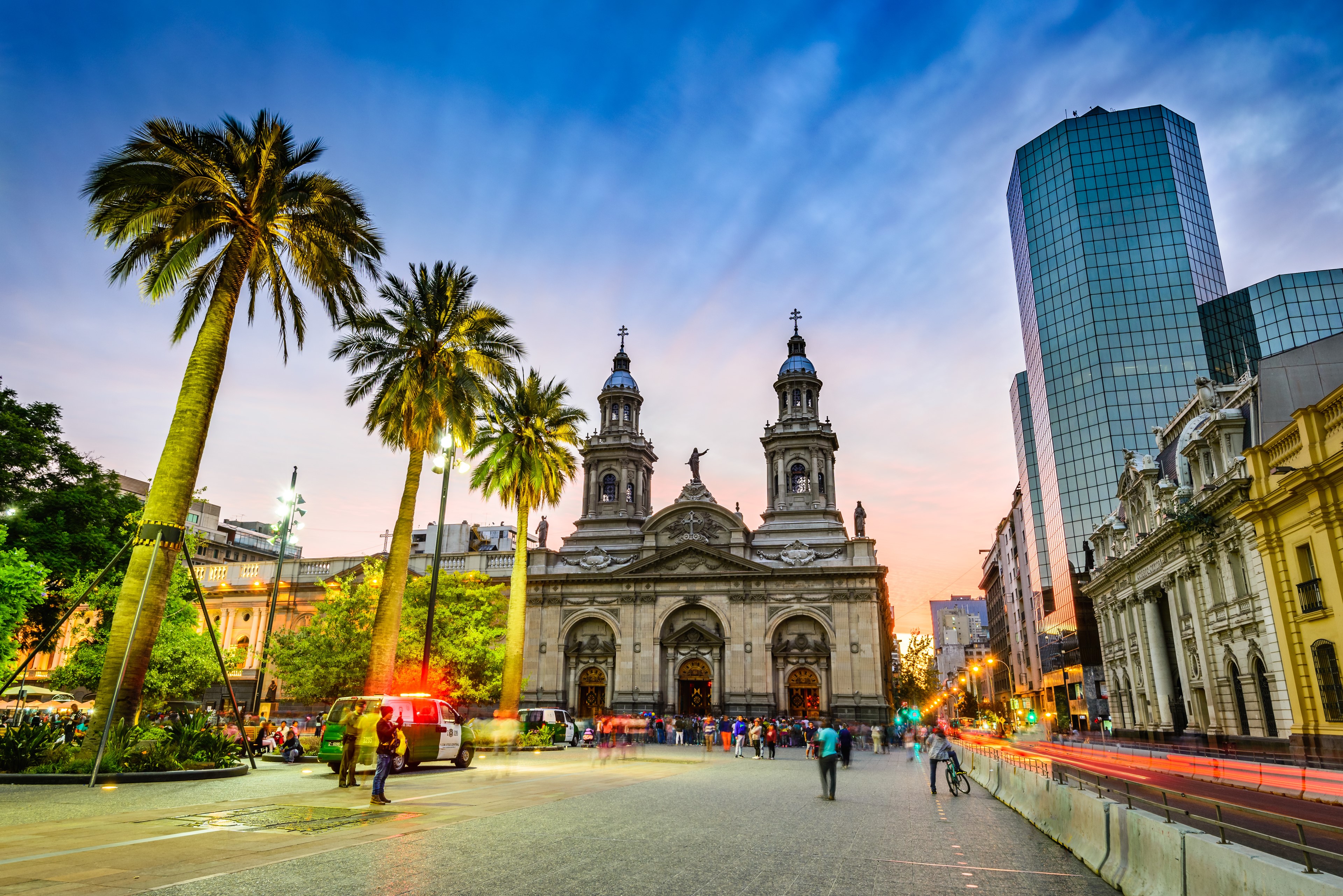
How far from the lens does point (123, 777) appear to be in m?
14.3

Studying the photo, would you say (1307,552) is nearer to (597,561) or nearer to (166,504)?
(166,504)

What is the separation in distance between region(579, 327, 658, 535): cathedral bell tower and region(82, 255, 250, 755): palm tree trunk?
4372 cm

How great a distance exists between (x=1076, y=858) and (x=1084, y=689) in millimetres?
65619

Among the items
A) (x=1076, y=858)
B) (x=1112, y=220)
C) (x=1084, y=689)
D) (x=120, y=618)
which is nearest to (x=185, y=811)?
(x=120, y=618)

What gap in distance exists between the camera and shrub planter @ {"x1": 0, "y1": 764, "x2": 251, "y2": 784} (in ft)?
44.9

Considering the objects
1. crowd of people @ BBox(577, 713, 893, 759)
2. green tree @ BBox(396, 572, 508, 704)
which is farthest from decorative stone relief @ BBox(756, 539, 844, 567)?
green tree @ BBox(396, 572, 508, 704)

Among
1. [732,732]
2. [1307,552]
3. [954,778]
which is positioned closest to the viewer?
[954,778]

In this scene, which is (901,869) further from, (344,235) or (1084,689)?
(1084,689)

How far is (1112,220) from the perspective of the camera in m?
83.8

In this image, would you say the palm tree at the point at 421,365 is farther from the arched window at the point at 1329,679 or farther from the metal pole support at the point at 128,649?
the arched window at the point at 1329,679

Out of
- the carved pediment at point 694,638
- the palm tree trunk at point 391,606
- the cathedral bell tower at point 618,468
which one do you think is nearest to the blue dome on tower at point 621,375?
the cathedral bell tower at point 618,468

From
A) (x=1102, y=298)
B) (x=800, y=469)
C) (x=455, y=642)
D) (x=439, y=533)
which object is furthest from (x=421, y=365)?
(x=1102, y=298)

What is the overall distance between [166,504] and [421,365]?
34.8ft

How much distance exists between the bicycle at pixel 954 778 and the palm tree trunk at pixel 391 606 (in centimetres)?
1539
